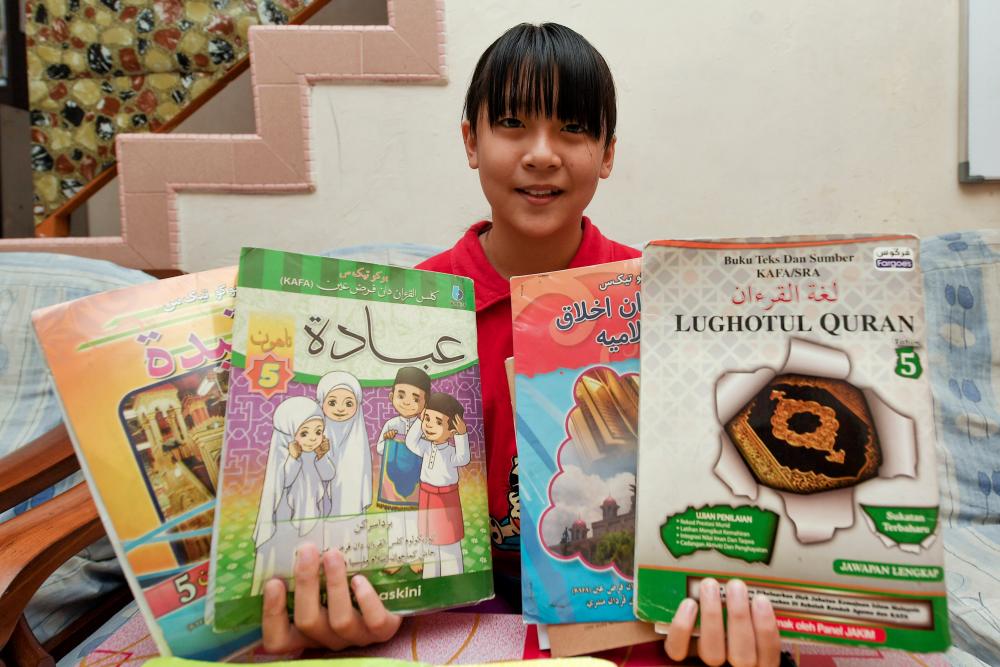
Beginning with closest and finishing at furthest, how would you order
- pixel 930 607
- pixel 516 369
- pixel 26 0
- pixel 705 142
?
pixel 930 607
pixel 516 369
pixel 705 142
pixel 26 0

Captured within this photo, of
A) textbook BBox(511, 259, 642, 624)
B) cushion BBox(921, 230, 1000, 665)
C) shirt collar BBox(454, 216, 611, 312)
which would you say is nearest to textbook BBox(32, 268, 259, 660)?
textbook BBox(511, 259, 642, 624)

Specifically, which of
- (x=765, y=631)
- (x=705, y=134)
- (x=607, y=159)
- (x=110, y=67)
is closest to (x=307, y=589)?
(x=765, y=631)

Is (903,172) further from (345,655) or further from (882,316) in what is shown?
(345,655)

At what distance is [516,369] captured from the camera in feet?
1.74

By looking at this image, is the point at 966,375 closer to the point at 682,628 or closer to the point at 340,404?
the point at 682,628

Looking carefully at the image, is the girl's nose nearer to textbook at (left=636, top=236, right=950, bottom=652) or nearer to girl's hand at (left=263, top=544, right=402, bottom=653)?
textbook at (left=636, top=236, right=950, bottom=652)

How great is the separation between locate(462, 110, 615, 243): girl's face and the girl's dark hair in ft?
0.04

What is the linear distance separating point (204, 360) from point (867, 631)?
21.6 inches

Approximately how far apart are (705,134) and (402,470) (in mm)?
1163

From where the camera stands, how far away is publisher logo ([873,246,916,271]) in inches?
18.3

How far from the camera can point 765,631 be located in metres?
0.44

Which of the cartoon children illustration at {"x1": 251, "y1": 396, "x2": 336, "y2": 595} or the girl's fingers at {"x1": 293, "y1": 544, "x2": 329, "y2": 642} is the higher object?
the cartoon children illustration at {"x1": 251, "y1": 396, "x2": 336, "y2": 595}

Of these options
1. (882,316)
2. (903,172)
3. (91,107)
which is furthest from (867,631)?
(91,107)

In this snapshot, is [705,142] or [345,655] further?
[705,142]
